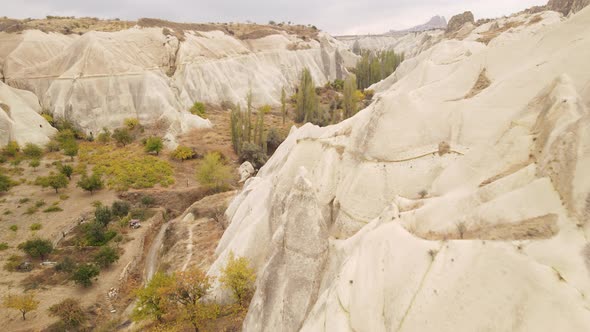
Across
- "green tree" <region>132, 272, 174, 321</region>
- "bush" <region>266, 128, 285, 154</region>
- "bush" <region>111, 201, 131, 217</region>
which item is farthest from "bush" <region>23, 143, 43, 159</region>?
"green tree" <region>132, 272, 174, 321</region>

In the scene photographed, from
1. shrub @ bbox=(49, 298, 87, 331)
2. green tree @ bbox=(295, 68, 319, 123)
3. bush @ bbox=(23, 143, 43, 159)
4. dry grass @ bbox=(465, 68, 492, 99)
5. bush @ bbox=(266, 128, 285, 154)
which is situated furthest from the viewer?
green tree @ bbox=(295, 68, 319, 123)

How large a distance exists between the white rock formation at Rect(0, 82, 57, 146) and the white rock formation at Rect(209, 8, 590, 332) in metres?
45.3

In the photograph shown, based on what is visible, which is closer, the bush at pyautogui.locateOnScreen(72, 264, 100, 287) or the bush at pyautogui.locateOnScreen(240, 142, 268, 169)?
the bush at pyautogui.locateOnScreen(72, 264, 100, 287)

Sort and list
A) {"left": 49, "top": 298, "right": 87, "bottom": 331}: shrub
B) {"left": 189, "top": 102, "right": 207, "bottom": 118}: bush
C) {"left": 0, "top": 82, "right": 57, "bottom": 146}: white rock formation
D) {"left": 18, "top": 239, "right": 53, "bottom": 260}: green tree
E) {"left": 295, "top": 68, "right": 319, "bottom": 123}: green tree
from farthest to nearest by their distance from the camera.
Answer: {"left": 189, "top": 102, "right": 207, "bottom": 118}: bush → {"left": 295, "top": 68, "right": 319, "bottom": 123}: green tree → {"left": 0, "top": 82, "right": 57, "bottom": 146}: white rock formation → {"left": 18, "top": 239, "right": 53, "bottom": 260}: green tree → {"left": 49, "top": 298, "right": 87, "bottom": 331}: shrub

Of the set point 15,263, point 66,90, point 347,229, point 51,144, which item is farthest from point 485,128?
point 66,90

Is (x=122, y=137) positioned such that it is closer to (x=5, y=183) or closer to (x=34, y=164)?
(x=34, y=164)

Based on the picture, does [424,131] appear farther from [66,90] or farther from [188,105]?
[66,90]

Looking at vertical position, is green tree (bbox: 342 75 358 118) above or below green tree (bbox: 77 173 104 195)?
above

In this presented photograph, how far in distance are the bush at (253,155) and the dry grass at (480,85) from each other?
32.7m

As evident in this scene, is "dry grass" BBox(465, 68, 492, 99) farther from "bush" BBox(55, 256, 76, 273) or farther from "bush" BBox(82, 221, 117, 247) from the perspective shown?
"bush" BBox(82, 221, 117, 247)

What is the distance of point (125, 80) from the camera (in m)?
59.1

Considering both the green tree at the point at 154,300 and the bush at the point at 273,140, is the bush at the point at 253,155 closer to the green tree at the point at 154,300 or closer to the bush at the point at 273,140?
the bush at the point at 273,140

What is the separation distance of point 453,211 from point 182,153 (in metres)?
41.9

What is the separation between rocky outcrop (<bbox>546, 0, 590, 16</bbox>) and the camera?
222 ft
